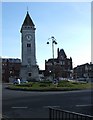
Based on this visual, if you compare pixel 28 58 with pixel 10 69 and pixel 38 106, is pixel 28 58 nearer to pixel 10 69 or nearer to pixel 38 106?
pixel 10 69

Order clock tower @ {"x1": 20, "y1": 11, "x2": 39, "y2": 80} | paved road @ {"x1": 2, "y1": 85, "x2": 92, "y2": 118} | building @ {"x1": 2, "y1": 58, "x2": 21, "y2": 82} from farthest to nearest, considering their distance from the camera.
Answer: building @ {"x1": 2, "y1": 58, "x2": 21, "y2": 82} < clock tower @ {"x1": 20, "y1": 11, "x2": 39, "y2": 80} < paved road @ {"x1": 2, "y1": 85, "x2": 92, "y2": 118}

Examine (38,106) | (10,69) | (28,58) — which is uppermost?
(28,58)

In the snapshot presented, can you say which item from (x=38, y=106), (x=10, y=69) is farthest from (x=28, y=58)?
(x=38, y=106)

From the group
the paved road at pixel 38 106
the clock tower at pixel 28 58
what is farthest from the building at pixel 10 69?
the paved road at pixel 38 106

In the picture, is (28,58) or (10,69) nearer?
(28,58)

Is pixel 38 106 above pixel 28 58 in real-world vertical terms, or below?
below

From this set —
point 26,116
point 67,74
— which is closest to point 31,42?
point 67,74

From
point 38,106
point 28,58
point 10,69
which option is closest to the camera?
point 38,106

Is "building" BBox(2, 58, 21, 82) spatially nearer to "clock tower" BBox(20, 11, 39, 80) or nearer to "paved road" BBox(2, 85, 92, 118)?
"clock tower" BBox(20, 11, 39, 80)

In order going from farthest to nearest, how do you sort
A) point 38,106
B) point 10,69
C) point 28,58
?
1. point 10,69
2. point 28,58
3. point 38,106

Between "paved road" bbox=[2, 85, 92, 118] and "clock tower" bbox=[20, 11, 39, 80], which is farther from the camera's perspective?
"clock tower" bbox=[20, 11, 39, 80]

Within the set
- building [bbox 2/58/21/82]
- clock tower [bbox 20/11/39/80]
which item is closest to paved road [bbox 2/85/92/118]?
clock tower [bbox 20/11/39/80]

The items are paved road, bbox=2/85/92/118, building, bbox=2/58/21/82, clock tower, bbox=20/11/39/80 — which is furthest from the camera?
building, bbox=2/58/21/82

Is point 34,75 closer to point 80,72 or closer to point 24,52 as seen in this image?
point 24,52
